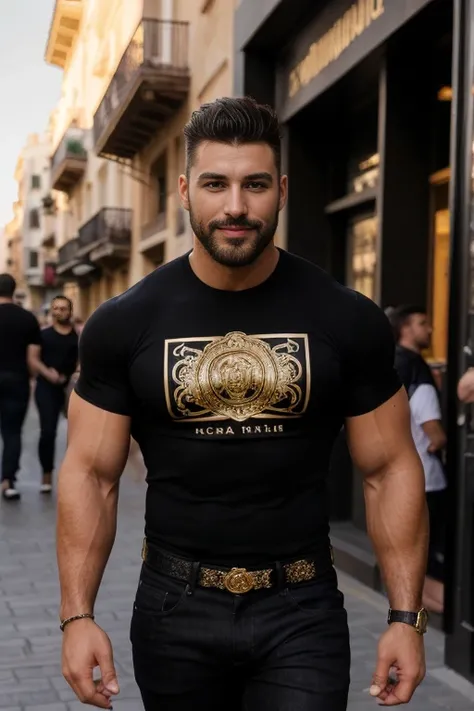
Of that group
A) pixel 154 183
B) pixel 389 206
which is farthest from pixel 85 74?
pixel 389 206

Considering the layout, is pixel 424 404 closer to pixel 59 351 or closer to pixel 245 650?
pixel 245 650

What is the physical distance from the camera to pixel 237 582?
256 cm

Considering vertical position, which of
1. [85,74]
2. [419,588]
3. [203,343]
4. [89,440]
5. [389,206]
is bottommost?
[419,588]

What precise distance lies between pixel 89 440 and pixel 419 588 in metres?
0.90

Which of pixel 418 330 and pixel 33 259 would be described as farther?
pixel 33 259

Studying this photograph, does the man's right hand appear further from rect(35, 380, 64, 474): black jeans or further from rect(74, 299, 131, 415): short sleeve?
rect(35, 380, 64, 474): black jeans

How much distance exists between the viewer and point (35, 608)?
20.6ft

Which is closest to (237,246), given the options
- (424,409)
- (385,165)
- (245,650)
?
(245,650)

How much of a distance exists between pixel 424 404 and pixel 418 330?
441 millimetres

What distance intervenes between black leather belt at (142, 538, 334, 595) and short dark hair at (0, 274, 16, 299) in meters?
7.78

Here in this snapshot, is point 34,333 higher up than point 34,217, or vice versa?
point 34,217

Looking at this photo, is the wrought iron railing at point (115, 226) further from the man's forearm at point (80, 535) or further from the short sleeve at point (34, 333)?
the man's forearm at point (80, 535)

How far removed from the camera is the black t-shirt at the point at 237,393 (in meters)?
2.56

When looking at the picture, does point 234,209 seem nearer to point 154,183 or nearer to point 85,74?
point 154,183
